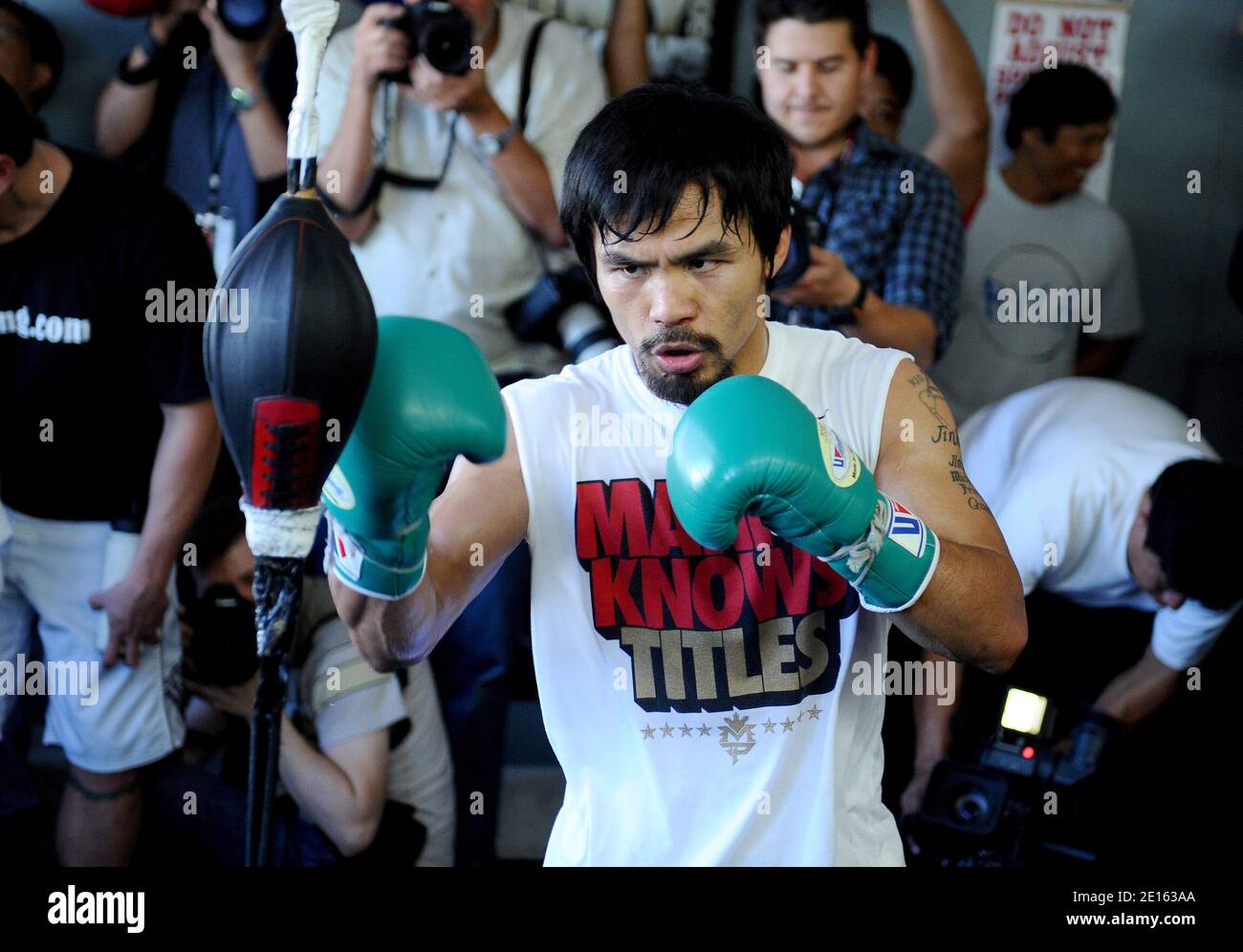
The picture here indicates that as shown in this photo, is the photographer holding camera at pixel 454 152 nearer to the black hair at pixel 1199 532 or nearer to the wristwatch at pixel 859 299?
the wristwatch at pixel 859 299

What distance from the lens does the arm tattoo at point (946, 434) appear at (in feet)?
4.85

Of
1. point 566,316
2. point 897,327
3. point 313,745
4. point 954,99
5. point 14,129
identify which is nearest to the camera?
point 14,129

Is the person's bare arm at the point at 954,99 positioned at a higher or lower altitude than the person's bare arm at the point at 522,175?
higher

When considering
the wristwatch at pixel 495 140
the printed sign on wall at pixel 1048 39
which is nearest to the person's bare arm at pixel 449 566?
the wristwatch at pixel 495 140

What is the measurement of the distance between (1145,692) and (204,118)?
2.20 m

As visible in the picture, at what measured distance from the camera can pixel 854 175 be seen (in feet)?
8.17

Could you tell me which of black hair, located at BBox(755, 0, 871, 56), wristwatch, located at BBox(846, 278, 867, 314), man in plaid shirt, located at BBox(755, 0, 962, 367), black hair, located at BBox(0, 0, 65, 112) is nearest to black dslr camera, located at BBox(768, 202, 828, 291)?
wristwatch, located at BBox(846, 278, 867, 314)

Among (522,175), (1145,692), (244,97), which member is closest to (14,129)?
A: (244,97)

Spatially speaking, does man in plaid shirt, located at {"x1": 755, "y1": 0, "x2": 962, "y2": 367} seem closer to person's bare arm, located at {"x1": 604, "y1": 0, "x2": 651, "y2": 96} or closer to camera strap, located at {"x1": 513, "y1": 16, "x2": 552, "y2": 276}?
person's bare arm, located at {"x1": 604, "y1": 0, "x2": 651, "y2": 96}

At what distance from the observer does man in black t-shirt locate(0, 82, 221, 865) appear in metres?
2.18

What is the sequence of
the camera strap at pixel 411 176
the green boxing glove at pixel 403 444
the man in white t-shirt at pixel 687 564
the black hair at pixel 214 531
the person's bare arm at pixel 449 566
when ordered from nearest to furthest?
the green boxing glove at pixel 403 444 → the person's bare arm at pixel 449 566 → the man in white t-shirt at pixel 687 564 → the black hair at pixel 214 531 → the camera strap at pixel 411 176

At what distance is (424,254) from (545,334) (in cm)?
27

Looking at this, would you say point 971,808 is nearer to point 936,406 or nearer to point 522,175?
point 936,406

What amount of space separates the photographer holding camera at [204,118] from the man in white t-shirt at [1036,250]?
1499 millimetres
